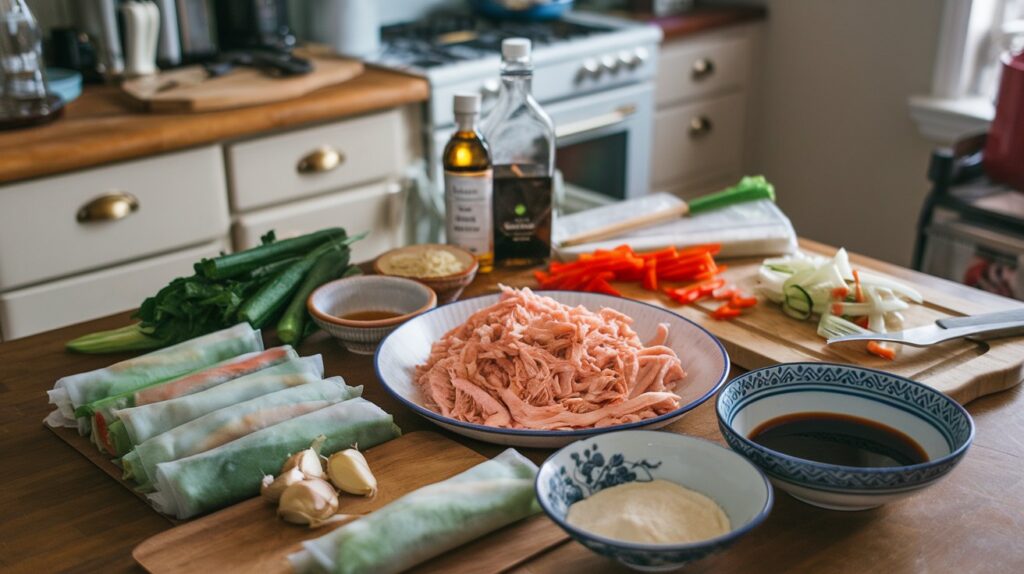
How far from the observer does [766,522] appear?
0.99 m

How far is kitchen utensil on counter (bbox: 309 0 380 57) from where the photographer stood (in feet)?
9.26

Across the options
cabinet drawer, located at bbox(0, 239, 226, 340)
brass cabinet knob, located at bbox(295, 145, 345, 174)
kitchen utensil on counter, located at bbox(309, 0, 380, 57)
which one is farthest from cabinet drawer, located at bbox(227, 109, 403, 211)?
kitchen utensil on counter, located at bbox(309, 0, 380, 57)

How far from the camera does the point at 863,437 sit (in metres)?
1.06

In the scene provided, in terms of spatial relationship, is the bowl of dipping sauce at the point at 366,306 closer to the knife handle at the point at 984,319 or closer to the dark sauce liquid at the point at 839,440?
the dark sauce liquid at the point at 839,440

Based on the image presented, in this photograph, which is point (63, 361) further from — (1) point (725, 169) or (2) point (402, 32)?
(1) point (725, 169)

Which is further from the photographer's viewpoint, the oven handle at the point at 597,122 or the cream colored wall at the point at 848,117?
the cream colored wall at the point at 848,117

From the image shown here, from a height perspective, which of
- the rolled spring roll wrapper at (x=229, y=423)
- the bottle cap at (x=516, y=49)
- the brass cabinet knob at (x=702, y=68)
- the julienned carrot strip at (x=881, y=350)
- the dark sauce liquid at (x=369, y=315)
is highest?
the bottle cap at (x=516, y=49)

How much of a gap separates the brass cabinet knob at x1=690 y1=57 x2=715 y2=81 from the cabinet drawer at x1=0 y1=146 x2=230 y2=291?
1.64 metres

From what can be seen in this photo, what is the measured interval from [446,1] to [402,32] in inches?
11.0

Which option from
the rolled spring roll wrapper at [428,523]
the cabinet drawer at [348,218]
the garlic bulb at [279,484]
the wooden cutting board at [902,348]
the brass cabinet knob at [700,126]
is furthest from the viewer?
the brass cabinet knob at [700,126]

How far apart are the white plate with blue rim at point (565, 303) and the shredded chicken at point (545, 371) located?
0.02m

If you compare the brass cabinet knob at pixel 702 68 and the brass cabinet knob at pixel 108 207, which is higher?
the brass cabinet knob at pixel 702 68

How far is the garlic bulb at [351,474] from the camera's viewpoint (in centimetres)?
102

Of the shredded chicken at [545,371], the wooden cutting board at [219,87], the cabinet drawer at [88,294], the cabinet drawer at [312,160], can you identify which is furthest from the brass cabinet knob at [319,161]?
the shredded chicken at [545,371]
